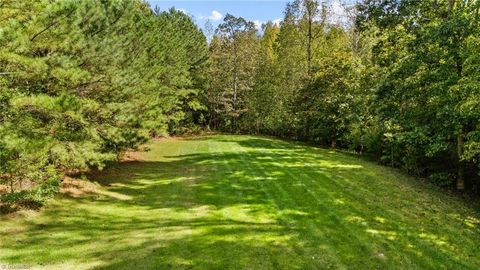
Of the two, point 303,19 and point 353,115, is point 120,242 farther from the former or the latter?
point 303,19

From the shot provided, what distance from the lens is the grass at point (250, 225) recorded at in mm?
7676

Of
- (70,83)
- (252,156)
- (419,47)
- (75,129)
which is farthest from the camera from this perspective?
(252,156)

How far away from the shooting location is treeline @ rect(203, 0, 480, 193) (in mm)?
13555

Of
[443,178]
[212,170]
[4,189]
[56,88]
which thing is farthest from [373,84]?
[4,189]

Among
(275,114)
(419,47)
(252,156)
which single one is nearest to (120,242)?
(419,47)

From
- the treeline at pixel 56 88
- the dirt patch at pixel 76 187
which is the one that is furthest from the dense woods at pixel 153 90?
the dirt patch at pixel 76 187

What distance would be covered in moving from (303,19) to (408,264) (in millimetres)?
33797

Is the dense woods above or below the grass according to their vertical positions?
above

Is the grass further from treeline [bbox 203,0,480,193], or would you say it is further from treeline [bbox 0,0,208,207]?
→ treeline [bbox 203,0,480,193]

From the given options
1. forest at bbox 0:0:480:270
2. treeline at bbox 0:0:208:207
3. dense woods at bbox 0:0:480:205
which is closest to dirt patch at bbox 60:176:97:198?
forest at bbox 0:0:480:270

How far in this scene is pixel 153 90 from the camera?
19000 millimetres

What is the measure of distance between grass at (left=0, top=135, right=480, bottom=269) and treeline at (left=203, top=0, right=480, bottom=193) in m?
2.24

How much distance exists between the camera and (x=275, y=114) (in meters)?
38.4

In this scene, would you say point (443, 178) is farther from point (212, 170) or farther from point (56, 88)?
point (56, 88)
